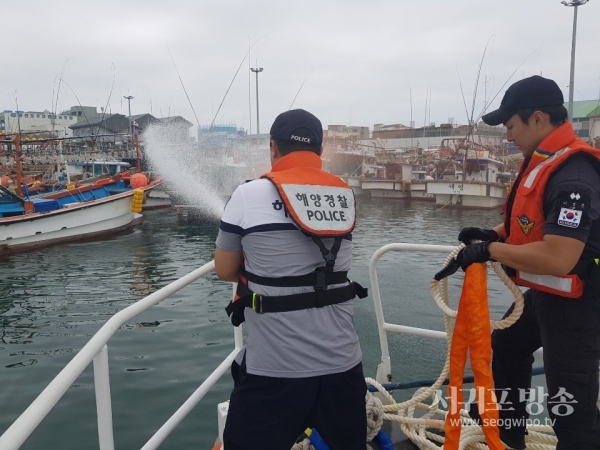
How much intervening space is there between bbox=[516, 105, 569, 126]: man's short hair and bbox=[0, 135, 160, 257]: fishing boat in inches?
716

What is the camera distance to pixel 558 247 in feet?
6.30

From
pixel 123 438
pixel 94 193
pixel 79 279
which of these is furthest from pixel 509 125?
pixel 94 193

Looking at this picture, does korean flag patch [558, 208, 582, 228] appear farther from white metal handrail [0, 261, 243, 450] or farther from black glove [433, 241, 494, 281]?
white metal handrail [0, 261, 243, 450]

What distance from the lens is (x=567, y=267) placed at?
75.8 inches

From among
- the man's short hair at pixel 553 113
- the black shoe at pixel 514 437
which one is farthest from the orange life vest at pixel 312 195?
the black shoe at pixel 514 437

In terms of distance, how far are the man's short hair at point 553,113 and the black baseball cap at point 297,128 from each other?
100 cm

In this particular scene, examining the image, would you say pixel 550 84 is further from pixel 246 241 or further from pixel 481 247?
pixel 246 241

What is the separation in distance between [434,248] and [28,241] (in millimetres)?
18000

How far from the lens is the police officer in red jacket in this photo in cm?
194

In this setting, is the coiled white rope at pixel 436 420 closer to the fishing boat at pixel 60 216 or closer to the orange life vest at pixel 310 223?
the orange life vest at pixel 310 223

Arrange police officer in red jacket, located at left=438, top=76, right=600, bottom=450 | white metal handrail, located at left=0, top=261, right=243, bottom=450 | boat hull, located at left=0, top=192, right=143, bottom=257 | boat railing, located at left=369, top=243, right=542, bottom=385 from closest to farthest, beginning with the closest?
white metal handrail, located at left=0, top=261, right=243, bottom=450 < police officer in red jacket, located at left=438, top=76, right=600, bottom=450 < boat railing, located at left=369, top=243, right=542, bottom=385 < boat hull, located at left=0, top=192, right=143, bottom=257

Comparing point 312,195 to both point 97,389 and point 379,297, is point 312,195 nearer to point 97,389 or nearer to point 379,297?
point 97,389

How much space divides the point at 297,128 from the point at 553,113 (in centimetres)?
122

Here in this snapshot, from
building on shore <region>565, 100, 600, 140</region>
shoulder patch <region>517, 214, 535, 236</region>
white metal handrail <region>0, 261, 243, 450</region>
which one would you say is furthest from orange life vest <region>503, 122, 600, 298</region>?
building on shore <region>565, 100, 600, 140</region>
